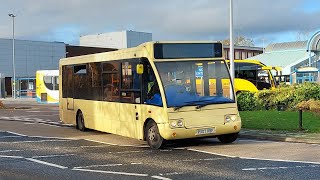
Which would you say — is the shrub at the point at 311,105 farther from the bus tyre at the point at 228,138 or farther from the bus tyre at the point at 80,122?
the bus tyre at the point at 80,122

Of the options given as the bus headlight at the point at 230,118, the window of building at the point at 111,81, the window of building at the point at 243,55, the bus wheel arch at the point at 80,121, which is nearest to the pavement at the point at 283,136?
the bus headlight at the point at 230,118

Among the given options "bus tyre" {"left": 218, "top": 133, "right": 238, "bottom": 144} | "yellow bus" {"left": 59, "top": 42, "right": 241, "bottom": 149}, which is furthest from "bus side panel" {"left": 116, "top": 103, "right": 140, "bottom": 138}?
"bus tyre" {"left": 218, "top": 133, "right": 238, "bottom": 144}

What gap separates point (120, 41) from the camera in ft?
280

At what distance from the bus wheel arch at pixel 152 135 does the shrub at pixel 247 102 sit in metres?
11.5

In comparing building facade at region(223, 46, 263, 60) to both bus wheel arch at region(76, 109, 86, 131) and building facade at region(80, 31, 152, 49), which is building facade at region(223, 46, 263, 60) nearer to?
building facade at region(80, 31, 152, 49)

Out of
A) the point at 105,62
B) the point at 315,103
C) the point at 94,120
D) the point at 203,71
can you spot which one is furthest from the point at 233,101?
the point at 315,103

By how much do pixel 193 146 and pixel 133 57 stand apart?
9.87ft

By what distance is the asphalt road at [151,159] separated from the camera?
8883 mm

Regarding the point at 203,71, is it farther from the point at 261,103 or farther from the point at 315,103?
the point at 261,103

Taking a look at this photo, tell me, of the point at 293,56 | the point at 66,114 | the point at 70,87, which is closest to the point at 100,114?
the point at 70,87

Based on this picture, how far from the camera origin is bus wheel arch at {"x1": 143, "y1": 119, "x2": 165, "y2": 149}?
40.1 feet

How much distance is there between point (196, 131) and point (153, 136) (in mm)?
1171

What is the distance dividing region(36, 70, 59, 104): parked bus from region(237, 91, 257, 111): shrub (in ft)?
72.7

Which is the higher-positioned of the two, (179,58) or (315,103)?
(179,58)
